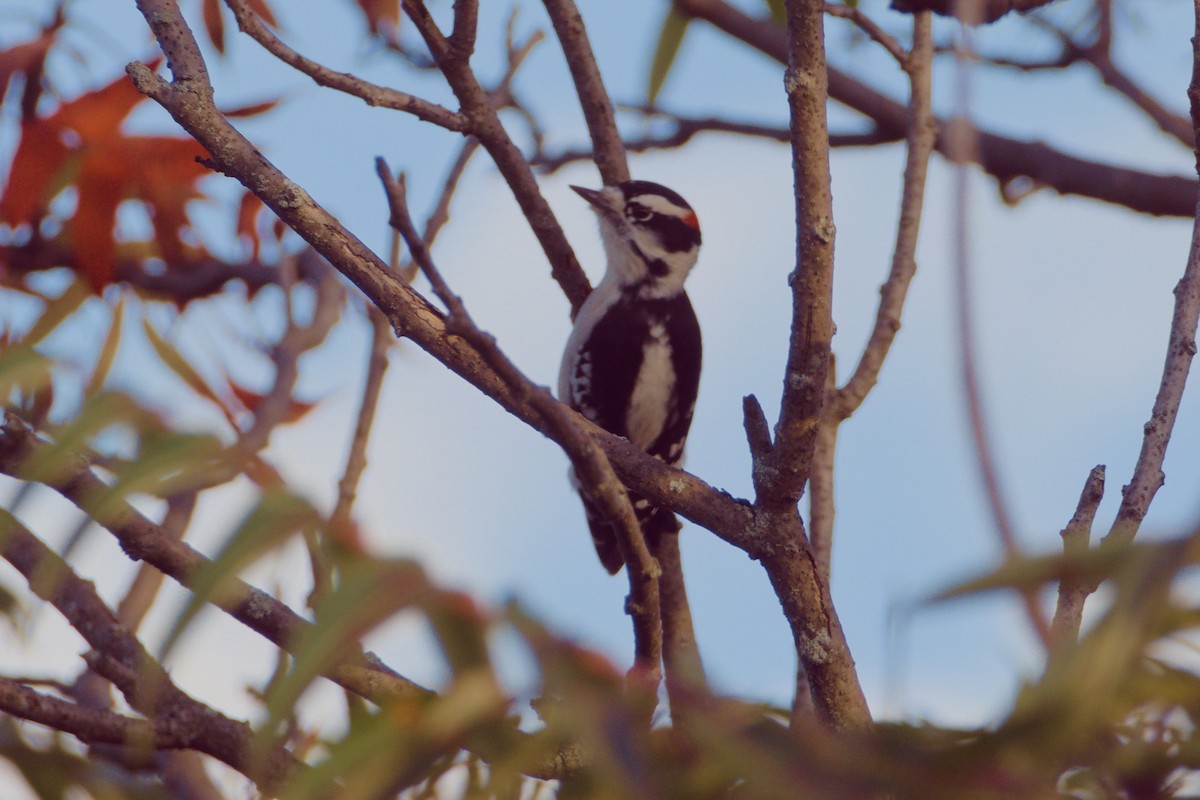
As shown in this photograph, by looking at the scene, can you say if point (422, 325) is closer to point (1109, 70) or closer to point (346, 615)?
point (346, 615)

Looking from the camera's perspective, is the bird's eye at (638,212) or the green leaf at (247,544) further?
the bird's eye at (638,212)

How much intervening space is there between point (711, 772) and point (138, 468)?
0.68 m

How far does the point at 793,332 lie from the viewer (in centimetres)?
249

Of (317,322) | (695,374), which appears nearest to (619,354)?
(695,374)

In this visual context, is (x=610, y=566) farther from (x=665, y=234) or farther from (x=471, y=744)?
(x=471, y=744)

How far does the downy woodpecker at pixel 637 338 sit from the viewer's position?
5520mm

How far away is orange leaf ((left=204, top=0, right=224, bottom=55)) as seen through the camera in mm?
3945

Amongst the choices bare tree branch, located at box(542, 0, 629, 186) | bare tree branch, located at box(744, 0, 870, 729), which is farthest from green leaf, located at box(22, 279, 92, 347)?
bare tree branch, located at box(744, 0, 870, 729)

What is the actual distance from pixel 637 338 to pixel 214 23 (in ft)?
7.27

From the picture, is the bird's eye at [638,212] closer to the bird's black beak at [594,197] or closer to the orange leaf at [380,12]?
the bird's black beak at [594,197]

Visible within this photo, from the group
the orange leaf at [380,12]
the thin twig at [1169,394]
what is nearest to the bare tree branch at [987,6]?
the thin twig at [1169,394]

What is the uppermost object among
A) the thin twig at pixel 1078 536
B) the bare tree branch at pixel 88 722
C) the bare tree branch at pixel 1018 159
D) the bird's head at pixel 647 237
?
the bare tree branch at pixel 1018 159

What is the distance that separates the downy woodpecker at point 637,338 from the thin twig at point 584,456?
6.96 ft

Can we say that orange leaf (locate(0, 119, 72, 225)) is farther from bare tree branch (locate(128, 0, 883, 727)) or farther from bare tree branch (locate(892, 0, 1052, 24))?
bare tree branch (locate(892, 0, 1052, 24))
